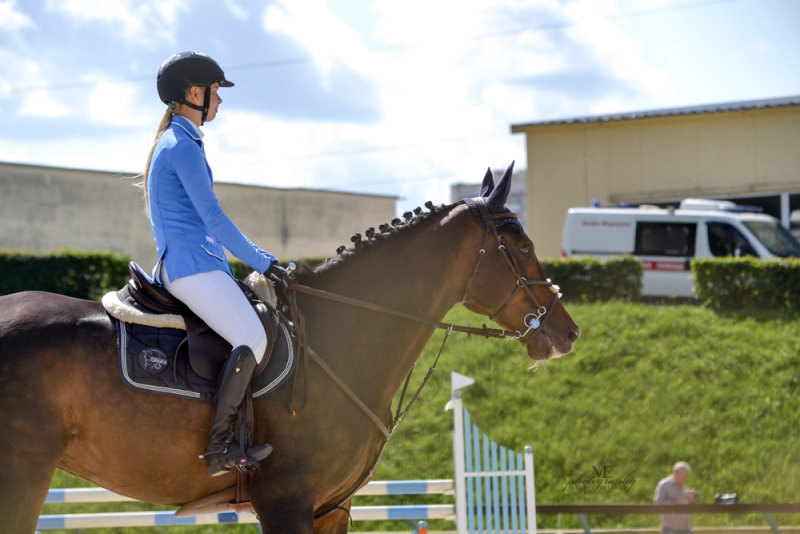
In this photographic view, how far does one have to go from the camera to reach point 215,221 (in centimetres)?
385

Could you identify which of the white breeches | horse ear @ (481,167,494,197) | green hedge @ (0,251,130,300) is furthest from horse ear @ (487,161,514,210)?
green hedge @ (0,251,130,300)

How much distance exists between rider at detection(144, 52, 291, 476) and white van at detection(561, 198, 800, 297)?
15.1 m

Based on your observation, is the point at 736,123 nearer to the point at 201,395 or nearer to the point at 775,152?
the point at 775,152

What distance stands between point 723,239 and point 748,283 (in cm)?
317

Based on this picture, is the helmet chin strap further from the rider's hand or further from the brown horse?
the brown horse

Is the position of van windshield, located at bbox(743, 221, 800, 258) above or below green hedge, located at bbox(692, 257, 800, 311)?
above

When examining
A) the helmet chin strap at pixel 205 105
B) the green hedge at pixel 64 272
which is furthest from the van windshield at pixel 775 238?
the helmet chin strap at pixel 205 105

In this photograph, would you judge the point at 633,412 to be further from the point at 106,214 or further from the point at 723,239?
the point at 106,214

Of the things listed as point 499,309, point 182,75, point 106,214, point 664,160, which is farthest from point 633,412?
point 106,214

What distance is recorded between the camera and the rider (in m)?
3.74

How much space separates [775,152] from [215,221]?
21.0 m

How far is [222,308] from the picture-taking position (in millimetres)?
3811

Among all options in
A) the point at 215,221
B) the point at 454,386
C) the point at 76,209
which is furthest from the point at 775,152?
the point at 215,221

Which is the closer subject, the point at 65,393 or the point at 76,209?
the point at 65,393
